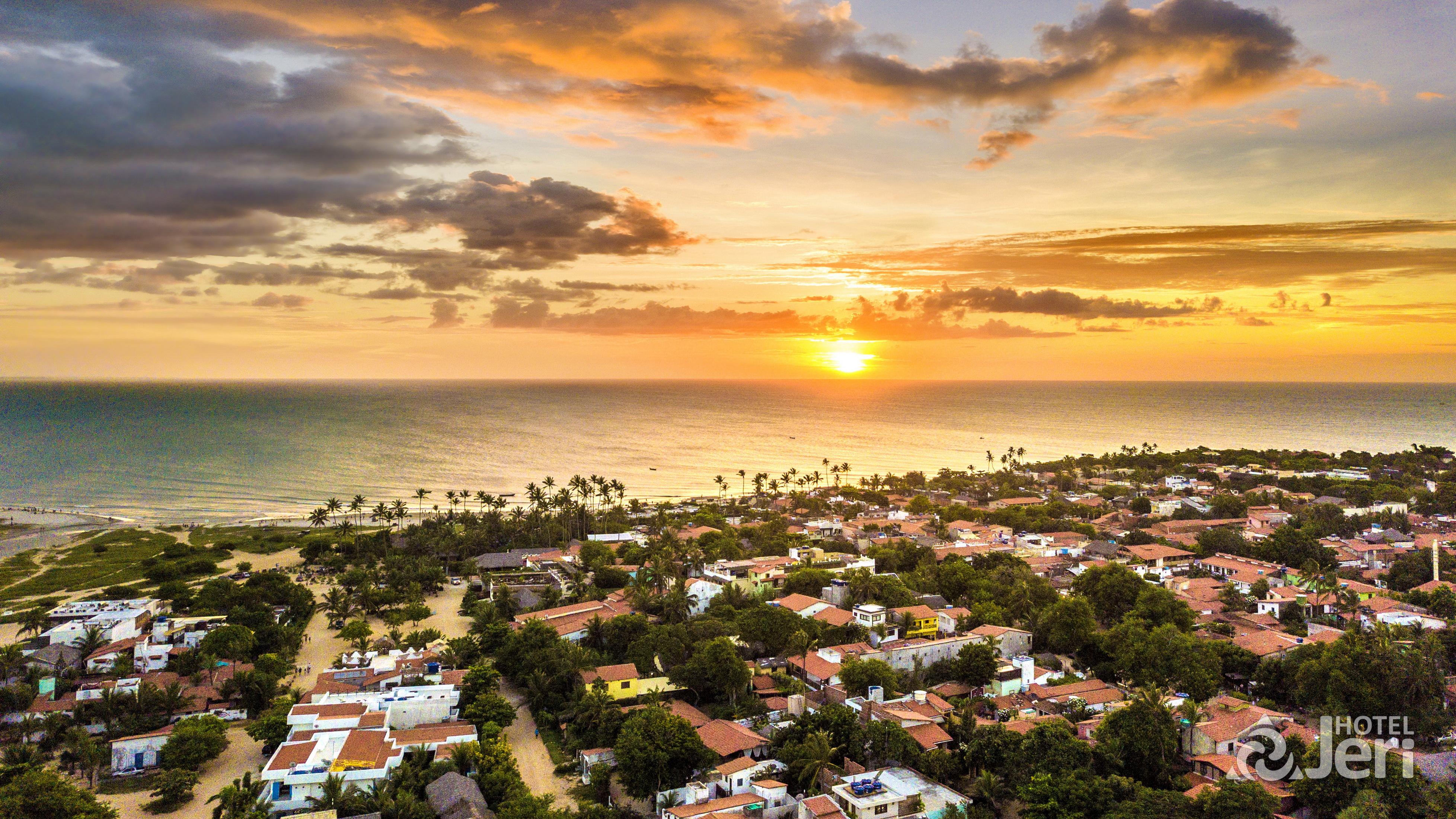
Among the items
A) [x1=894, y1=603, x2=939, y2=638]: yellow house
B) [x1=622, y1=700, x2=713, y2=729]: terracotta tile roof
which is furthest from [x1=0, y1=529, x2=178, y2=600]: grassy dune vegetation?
[x1=894, y1=603, x2=939, y2=638]: yellow house

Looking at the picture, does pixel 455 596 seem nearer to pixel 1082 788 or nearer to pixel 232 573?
pixel 232 573

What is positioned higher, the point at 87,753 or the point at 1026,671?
the point at 87,753

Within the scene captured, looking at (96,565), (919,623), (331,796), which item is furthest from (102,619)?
(919,623)

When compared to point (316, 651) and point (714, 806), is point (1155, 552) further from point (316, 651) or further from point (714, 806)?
point (316, 651)

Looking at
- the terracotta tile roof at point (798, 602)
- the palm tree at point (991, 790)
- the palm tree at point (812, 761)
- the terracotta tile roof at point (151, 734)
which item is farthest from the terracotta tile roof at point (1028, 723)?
the terracotta tile roof at point (151, 734)

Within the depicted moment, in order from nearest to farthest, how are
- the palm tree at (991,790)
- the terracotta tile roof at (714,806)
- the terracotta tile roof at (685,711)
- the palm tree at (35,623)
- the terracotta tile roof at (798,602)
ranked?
1. the terracotta tile roof at (714,806)
2. the palm tree at (991,790)
3. the terracotta tile roof at (685,711)
4. the palm tree at (35,623)
5. the terracotta tile roof at (798,602)

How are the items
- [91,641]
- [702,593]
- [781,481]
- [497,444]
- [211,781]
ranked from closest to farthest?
[211,781] < [91,641] < [702,593] < [781,481] < [497,444]

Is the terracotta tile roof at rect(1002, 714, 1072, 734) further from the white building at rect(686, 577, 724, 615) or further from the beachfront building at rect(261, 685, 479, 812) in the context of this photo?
the white building at rect(686, 577, 724, 615)

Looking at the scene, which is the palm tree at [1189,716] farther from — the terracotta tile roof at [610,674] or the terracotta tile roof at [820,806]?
the terracotta tile roof at [610,674]
